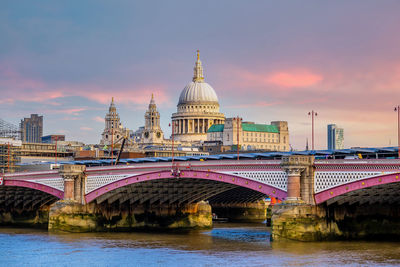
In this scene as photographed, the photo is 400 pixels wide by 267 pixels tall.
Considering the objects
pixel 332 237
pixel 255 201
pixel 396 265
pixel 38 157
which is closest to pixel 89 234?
pixel 332 237

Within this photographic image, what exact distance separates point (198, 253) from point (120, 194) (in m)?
23.1

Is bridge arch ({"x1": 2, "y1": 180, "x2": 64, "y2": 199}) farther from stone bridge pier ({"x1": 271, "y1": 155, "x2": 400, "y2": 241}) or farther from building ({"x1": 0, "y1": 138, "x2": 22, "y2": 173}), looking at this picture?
building ({"x1": 0, "y1": 138, "x2": 22, "y2": 173})

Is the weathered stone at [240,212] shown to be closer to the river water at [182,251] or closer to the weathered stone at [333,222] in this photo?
the river water at [182,251]

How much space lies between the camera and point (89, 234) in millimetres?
76625

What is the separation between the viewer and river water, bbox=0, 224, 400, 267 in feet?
175

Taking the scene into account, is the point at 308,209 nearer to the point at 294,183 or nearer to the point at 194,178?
the point at 294,183

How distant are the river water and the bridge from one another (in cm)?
387

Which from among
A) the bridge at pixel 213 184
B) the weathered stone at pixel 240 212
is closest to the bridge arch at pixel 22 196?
the bridge at pixel 213 184

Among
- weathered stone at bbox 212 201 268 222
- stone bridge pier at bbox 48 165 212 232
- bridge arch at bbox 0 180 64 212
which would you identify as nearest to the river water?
stone bridge pier at bbox 48 165 212 232

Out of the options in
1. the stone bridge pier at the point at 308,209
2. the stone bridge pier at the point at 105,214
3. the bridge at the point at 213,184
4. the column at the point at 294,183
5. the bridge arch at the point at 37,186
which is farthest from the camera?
the bridge arch at the point at 37,186

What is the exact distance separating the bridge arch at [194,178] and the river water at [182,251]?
453cm

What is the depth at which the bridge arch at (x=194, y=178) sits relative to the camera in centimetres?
6412

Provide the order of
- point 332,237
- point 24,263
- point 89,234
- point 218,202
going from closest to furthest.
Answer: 1. point 24,263
2. point 332,237
3. point 89,234
4. point 218,202

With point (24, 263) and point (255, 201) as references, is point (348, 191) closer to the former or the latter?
point (24, 263)
